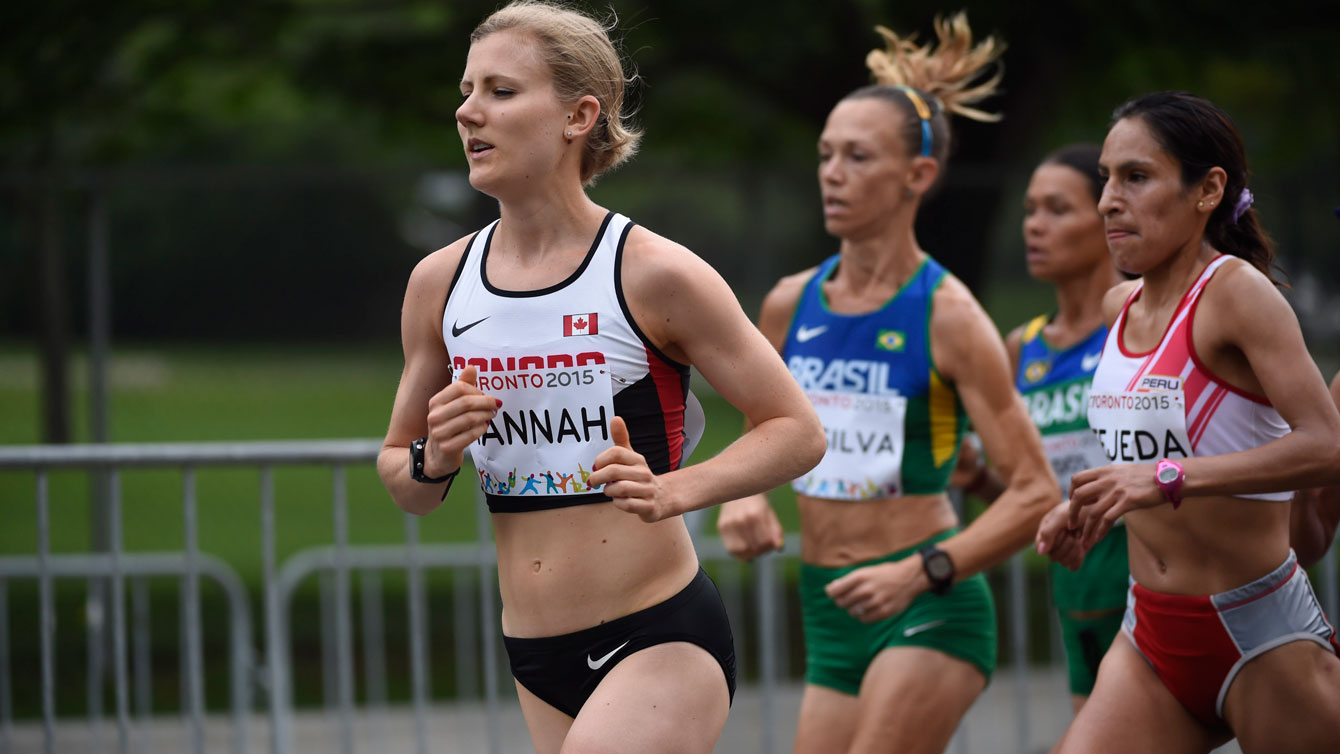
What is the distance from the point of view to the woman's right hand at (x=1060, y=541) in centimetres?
344

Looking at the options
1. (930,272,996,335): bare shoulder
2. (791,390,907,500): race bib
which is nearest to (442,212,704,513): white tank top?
(791,390,907,500): race bib

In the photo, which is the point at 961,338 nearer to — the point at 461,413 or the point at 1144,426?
the point at 1144,426

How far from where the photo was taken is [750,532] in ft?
13.9

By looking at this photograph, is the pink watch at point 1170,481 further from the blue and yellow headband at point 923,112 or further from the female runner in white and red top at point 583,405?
the blue and yellow headband at point 923,112

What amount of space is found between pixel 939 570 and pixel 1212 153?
1.32 meters

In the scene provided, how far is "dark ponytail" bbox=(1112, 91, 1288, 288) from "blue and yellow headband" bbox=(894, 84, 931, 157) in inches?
36.4

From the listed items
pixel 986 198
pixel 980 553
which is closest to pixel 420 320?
pixel 980 553

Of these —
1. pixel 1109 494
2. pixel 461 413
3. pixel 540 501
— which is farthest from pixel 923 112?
pixel 461 413

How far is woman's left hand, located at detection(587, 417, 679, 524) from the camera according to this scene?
2.81 metres

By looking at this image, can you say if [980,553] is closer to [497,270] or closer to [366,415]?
[497,270]

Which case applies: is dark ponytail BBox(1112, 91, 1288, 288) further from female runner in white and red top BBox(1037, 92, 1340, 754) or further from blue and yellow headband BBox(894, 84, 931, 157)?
blue and yellow headband BBox(894, 84, 931, 157)

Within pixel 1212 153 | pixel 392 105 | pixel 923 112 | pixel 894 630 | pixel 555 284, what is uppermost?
pixel 392 105

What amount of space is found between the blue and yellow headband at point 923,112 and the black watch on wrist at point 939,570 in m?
1.24

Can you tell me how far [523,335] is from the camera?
3057 mm
